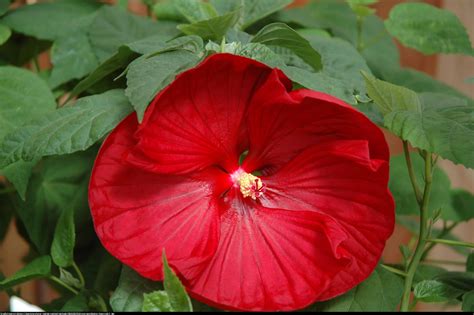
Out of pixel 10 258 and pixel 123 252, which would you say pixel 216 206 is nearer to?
pixel 123 252

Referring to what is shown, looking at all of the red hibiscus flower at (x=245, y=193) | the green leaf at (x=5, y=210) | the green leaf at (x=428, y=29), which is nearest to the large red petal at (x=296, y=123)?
the red hibiscus flower at (x=245, y=193)

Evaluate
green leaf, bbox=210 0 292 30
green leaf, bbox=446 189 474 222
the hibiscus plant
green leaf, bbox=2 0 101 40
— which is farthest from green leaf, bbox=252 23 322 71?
green leaf, bbox=446 189 474 222

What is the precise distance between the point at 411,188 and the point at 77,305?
0.33m

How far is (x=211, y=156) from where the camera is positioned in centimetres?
48

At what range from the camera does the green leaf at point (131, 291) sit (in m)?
0.46

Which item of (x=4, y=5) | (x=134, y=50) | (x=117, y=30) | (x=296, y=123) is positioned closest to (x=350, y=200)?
(x=296, y=123)

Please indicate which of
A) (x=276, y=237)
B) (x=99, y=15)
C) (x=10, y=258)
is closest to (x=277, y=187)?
(x=276, y=237)

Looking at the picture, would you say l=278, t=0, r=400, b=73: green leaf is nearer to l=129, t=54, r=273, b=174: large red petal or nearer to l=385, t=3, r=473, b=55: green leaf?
l=385, t=3, r=473, b=55: green leaf

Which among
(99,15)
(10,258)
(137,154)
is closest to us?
(137,154)

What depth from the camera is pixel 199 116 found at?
453mm

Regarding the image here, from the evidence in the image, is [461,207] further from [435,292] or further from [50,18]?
[50,18]

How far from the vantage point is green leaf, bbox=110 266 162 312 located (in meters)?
0.46

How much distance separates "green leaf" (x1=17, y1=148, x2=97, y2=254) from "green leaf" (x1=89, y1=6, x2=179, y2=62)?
9 centimetres

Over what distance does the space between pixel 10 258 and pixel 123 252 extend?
718 mm
